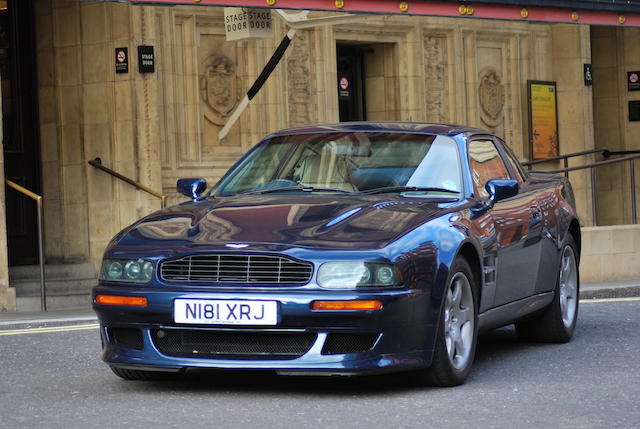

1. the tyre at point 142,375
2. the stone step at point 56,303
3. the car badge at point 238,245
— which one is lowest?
the stone step at point 56,303

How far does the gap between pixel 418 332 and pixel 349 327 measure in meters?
0.41

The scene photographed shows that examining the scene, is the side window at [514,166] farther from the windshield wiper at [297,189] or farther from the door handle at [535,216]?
the windshield wiper at [297,189]

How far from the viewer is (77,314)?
518 inches

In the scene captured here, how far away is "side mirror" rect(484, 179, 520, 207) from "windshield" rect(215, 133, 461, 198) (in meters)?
0.20

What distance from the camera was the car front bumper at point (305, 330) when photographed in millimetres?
6961

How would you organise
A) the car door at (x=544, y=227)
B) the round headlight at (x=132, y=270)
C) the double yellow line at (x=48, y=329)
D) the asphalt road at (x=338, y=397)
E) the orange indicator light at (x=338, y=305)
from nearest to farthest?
the asphalt road at (x=338, y=397), the orange indicator light at (x=338, y=305), the round headlight at (x=132, y=270), the car door at (x=544, y=227), the double yellow line at (x=48, y=329)

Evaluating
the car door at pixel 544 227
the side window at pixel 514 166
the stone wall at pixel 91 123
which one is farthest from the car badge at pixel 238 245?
the stone wall at pixel 91 123

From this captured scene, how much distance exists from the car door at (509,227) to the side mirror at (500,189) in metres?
0.09

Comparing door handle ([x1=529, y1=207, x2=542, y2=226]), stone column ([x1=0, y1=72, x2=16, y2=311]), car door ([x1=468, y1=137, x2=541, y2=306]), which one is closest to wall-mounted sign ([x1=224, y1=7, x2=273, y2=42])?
stone column ([x1=0, y1=72, x2=16, y2=311])

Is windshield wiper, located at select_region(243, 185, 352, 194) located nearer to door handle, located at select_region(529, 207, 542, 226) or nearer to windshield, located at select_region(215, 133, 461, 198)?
windshield, located at select_region(215, 133, 461, 198)

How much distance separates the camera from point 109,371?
27.7 ft

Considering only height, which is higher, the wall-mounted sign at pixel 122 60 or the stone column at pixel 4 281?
the wall-mounted sign at pixel 122 60

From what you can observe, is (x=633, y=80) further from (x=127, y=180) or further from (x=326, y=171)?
(x=326, y=171)

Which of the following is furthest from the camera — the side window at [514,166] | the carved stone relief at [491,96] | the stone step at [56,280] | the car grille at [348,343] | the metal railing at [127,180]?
the carved stone relief at [491,96]
